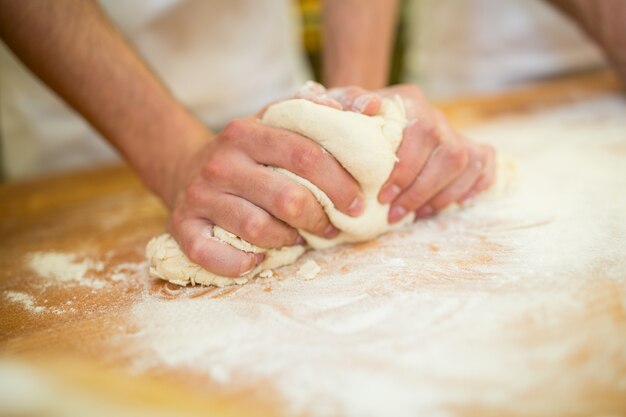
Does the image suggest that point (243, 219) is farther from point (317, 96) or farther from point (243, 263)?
point (317, 96)

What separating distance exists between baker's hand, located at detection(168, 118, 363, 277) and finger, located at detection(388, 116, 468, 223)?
12cm

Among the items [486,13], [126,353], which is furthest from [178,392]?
[486,13]

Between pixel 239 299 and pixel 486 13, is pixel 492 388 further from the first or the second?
pixel 486 13

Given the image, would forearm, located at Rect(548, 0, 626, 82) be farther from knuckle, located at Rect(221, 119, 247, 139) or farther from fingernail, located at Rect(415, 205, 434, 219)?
knuckle, located at Rect(221, 119, 247, 139)

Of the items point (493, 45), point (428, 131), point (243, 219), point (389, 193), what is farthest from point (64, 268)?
point (493, 45)

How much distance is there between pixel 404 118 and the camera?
984mm

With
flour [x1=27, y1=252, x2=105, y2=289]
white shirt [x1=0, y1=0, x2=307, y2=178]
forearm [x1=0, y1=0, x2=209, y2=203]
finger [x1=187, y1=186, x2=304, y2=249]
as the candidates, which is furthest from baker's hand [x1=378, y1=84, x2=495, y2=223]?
white shirt [x1=0, y1=0, x2=307, y2=178]

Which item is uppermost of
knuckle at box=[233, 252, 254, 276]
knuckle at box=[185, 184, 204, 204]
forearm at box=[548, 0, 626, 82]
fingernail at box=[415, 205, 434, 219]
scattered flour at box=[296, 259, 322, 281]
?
forearm at box=[548, 0, 626, 82]

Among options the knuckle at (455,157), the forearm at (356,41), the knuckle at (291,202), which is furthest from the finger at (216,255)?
the forearm at (356,41)

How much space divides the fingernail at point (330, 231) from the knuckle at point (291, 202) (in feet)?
0.36

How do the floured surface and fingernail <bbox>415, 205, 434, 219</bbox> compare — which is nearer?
the floured surface

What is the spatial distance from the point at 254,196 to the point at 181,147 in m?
0.30

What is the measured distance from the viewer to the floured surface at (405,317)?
59cm

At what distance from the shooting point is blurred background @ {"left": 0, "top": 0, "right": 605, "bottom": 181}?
164cm
